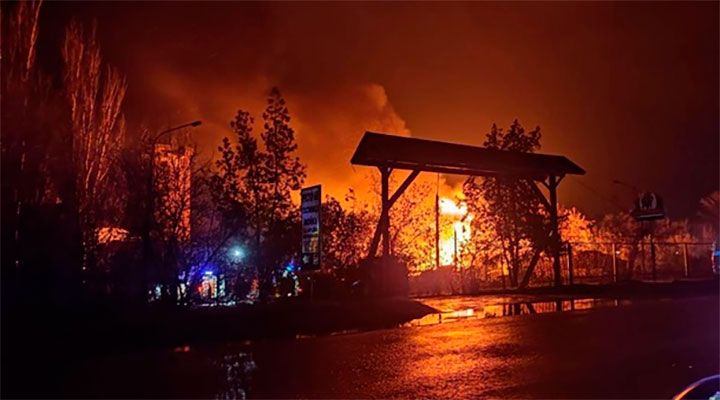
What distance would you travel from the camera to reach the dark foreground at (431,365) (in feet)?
26.2

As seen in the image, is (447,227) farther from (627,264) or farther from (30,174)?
(30,174)

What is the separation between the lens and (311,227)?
17.1m

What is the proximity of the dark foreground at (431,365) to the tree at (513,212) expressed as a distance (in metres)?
12.9

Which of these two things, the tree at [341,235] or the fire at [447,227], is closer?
the tree at [341,235]

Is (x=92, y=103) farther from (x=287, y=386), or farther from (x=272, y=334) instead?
(x=287, y=386)

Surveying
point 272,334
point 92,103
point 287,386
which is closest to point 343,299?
point 272,334

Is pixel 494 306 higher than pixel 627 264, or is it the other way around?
pixel 627 264

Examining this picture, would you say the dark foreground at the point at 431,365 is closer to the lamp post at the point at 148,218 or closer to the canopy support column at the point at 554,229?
the lamp post at the point at 148,218

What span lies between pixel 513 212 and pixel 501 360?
17.7 meters

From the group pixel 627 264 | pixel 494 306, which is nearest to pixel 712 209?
pixel 627 264

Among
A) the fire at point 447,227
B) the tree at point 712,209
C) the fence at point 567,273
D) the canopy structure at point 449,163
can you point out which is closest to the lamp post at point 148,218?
the canopy structure at point 449,163

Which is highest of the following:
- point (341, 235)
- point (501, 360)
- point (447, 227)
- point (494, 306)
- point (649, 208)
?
point (649, 208)

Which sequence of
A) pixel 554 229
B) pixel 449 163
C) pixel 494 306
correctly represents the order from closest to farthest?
pixel 494 306
pixel 449 163
pixel 554 229

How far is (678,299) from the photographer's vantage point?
20016 mm
